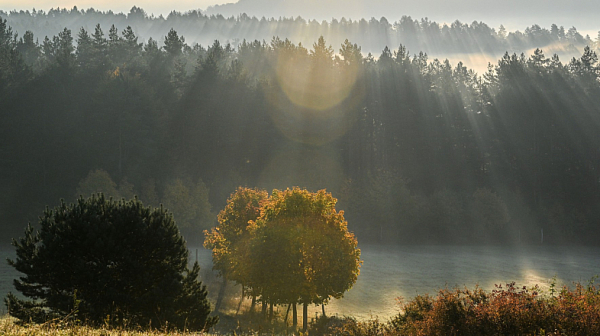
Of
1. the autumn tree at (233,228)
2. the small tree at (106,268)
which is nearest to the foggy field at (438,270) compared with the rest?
the autumn tree at (233,228)

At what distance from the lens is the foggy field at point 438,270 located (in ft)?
125

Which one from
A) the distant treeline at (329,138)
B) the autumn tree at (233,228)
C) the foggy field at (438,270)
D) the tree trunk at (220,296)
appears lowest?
the tree trunk at (220,296)

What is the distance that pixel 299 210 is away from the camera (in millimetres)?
28719

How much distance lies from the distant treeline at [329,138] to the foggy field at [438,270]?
7888 mm

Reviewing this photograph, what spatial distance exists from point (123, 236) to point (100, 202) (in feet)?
6.77

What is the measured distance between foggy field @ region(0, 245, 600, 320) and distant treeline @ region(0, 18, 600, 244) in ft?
25.9

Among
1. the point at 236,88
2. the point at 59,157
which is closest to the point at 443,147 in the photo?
the point at 236,88

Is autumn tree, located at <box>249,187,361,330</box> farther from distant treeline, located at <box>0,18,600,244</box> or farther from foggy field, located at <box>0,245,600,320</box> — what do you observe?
distant treeline, located at <box>0,18,600,244</box>

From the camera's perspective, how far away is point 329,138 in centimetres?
8038

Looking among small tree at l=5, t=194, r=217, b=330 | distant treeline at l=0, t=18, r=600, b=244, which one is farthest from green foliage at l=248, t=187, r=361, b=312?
distant treeline at l=0, t=18, r=600, b=244

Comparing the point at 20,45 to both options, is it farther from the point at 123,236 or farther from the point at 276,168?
the point at 123,236

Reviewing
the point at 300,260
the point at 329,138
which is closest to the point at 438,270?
the point at 300,260

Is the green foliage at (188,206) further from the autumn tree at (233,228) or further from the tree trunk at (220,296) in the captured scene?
the autumn tree at (233,228)

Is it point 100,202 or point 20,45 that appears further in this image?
point 20,45
